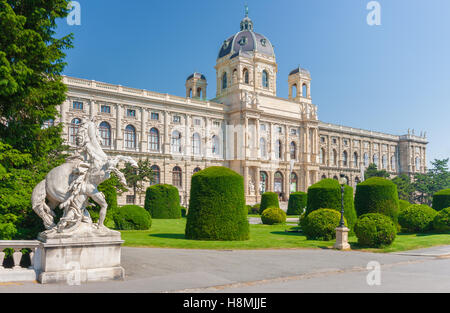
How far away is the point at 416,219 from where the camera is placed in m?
22.7

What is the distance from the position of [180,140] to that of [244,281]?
46785 mm

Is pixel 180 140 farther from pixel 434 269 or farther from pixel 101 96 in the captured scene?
pixel 434 269

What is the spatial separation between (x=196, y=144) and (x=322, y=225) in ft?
131

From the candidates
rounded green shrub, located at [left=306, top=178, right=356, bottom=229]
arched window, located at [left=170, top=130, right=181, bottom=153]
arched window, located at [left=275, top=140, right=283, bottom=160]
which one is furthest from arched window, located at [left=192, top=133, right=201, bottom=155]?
rounded green shrub, located at [left=306, top=178, right=356, bottom=229]

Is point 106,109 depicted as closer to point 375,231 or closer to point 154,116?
point 154,116

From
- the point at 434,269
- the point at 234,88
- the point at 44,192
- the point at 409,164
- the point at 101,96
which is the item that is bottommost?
the point at 434,269

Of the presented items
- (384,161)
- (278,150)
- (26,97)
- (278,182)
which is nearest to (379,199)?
(26,97)

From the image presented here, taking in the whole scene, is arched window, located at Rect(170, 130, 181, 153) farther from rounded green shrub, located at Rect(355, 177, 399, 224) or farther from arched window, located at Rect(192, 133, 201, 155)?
rounded green shrub, located at Rect(355, 177, 399, 224)

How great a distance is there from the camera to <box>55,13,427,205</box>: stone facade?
49.3m

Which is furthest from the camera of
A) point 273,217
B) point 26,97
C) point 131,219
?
point 273,217

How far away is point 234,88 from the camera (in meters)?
61.1

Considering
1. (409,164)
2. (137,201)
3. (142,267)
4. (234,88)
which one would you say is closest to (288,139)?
(234,88)

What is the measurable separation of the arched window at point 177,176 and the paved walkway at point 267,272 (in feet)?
132
